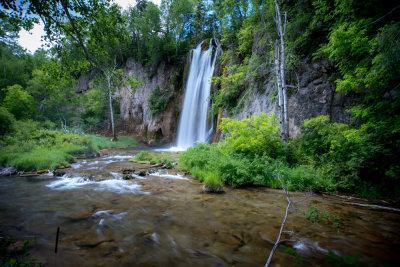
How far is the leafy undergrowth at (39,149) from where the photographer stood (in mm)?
7898

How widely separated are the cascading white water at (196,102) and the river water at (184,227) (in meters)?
12.0

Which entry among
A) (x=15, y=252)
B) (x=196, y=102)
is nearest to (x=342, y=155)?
(x=15, y=252)

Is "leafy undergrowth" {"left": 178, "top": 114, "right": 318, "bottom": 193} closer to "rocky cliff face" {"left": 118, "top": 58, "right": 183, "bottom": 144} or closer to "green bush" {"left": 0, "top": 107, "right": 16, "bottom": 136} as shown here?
Answer: "green bush" {"left": 0, "top": 107, "right": 16, "bottom": 136}

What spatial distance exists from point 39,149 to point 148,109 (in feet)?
53.6

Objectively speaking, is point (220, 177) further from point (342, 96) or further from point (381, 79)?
point (342, 96)

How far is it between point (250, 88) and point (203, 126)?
23.2ft

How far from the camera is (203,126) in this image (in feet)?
55.4

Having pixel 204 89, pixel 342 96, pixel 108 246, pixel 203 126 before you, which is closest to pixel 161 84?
pixel 204 89

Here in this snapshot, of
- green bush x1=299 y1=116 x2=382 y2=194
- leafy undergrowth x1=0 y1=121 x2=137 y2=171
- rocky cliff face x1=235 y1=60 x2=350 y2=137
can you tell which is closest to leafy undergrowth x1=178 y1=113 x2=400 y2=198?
green bush x1=299 y1=116 x2=382 y2=194

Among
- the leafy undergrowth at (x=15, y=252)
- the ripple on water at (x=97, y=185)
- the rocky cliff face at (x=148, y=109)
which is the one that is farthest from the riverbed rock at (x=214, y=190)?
the rocky cliff face at (x=148, y=109)

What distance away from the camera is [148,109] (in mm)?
26031

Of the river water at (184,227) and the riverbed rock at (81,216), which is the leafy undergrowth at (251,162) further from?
the riverbed rock at (81,216)

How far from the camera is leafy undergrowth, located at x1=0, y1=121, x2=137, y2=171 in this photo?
25.9ft

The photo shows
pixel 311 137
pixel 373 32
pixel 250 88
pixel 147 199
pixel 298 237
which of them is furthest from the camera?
pixel 250 88
